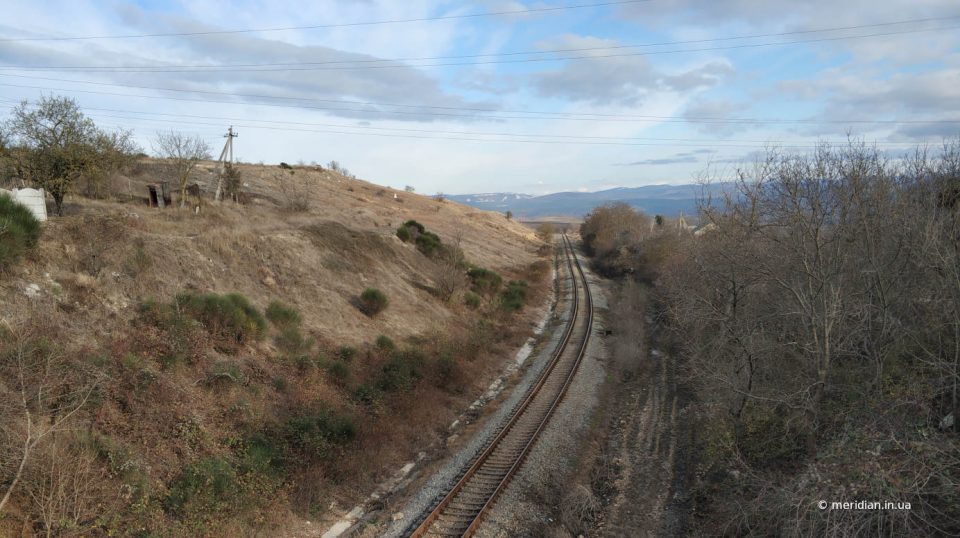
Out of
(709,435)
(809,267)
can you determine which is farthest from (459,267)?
(809,267)

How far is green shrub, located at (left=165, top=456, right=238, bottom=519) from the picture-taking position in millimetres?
9477

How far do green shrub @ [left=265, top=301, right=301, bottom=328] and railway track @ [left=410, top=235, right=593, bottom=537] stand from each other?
816cm

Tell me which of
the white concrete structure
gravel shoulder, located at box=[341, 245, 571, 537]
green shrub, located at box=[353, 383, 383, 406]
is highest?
the white concrete structure

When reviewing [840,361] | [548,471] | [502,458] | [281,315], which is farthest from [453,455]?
[840,361]

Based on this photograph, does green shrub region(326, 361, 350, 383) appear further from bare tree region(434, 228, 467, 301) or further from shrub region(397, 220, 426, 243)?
shrub region(397, 220, 426, 243)

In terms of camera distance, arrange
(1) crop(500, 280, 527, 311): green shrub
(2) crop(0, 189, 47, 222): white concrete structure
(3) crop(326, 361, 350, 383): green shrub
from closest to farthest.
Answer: (2) crop(0, 189, 47, 222): white concrete structure < (3) crop(326, 361, 350, 383): green shrub < (1) crop(500, 280, 527, 311): green shrub

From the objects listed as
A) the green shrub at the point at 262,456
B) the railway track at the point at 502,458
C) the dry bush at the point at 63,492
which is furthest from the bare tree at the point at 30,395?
the railway track at the point at 502,458

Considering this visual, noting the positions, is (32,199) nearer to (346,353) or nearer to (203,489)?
(346,353)

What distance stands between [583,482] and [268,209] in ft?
94.6

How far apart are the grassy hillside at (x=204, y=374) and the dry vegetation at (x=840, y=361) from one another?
8.09 metres

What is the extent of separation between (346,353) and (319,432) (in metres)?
5.03

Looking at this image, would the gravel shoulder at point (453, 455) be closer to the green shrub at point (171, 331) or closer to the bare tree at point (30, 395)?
the bare tree at point (30, 395)

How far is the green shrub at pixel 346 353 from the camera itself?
58.1 ft

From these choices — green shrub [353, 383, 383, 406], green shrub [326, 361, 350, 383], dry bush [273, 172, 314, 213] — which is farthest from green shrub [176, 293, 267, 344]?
dry bush [273, 172, 314, 213]
